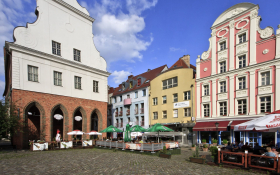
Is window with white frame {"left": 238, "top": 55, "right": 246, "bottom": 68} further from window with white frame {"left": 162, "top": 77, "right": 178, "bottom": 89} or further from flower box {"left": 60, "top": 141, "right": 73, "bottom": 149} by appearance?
flower box {"left": 60, "top": 141, "right": 73, "bottom": 149}

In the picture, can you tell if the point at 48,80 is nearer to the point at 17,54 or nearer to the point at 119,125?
the point at 17,54

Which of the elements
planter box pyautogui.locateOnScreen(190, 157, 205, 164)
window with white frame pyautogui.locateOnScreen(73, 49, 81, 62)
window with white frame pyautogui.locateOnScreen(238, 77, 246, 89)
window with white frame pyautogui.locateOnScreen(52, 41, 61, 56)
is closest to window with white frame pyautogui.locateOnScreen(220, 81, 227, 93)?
window with white frame pyautogui.locateOnScreen(238, 77, 246, 89)

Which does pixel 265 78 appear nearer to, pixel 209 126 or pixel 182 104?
pixel 209 126

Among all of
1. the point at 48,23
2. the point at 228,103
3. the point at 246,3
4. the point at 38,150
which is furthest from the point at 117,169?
the point at 246,3

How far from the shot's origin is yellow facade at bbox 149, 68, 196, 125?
2777cm

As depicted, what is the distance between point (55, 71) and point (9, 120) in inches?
322

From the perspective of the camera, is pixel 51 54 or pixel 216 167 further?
pixel 51 54

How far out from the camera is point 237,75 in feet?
74.2

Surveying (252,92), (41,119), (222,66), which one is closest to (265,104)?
(252,92)

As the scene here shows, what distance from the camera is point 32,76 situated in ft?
69.5

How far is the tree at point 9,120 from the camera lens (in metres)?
16.9

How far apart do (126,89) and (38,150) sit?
24.2 meters

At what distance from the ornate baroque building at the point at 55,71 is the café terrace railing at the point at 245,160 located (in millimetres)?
17924

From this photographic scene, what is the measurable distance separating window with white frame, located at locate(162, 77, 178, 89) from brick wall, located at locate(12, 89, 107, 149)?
11.0 meters
